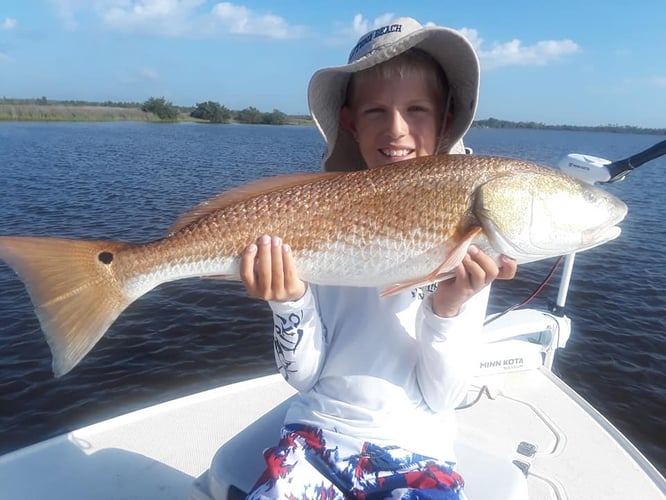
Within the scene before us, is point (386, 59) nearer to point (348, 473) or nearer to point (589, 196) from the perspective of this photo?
point (589, 196)

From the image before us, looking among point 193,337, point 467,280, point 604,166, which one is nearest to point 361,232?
point 467,280

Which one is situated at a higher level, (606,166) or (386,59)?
(386,59)

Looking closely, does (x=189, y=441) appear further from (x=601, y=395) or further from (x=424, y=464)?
(x=601, y=395)

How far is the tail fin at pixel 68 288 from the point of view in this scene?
219cm

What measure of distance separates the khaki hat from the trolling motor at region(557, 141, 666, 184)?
4.65 ft

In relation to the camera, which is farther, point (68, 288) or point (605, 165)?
point (605, 165)

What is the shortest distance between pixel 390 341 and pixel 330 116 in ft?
4.87

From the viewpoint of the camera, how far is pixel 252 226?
7.77 feet

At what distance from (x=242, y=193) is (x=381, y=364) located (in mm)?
1105

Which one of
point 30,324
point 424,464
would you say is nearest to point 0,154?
point 30,324

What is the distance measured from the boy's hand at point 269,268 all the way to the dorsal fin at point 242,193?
0.90 feet

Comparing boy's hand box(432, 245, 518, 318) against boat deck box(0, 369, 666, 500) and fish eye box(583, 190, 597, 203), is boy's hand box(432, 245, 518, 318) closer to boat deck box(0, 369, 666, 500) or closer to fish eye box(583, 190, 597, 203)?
fish eye box(583, 190, 597, 203)

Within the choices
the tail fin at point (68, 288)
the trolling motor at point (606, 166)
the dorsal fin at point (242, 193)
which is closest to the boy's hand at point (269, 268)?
the dorsal fin at point (242, 193)

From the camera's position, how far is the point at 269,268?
2.31 m
